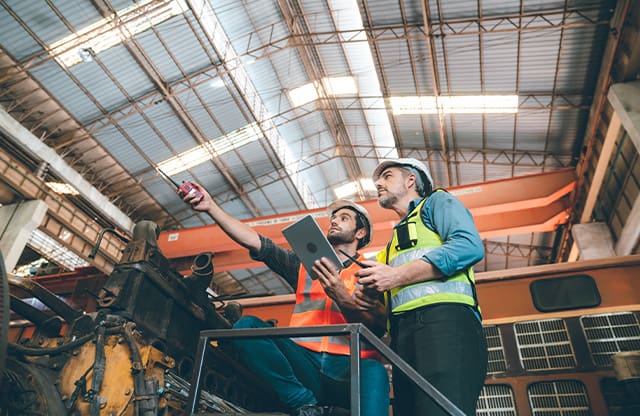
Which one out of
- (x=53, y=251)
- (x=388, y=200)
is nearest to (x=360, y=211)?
(x=388, y=200)

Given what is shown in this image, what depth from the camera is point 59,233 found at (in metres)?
12.3

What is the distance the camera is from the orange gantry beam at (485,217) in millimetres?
7320

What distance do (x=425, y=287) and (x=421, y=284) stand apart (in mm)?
23

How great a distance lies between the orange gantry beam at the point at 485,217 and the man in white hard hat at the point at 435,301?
519cm

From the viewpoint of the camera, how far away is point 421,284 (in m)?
1.80

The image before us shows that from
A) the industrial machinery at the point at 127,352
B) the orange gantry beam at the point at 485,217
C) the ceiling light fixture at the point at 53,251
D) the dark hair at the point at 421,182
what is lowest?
the industrial machinery at the point at 127,352

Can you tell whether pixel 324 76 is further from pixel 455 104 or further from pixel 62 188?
pixel 62 188

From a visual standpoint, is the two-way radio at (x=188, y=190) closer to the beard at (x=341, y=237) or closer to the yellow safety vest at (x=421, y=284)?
the beard at (x=341, y=237)

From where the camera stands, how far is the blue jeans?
1948mm

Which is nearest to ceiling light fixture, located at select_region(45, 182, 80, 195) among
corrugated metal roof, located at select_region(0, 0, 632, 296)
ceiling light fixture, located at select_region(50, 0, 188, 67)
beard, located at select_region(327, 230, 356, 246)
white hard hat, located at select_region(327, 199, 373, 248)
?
corrugated metal roof, located at select_region(0, 0, 632, 296)

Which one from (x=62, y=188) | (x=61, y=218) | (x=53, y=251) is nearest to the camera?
(x=61, y=218)

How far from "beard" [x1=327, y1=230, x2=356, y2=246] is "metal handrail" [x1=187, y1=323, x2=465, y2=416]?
1096 mm

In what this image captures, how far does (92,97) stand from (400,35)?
8.47 m

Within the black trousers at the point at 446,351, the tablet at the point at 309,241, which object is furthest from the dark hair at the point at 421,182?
the black trousers at the point at 446,351
